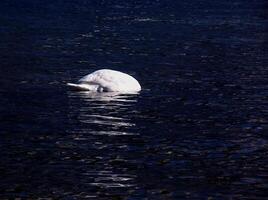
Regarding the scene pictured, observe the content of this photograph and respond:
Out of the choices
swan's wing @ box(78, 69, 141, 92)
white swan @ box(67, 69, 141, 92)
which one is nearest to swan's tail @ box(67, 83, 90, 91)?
white swan @ box(67, 69, 141, 92)

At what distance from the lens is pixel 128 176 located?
21031 millimetres

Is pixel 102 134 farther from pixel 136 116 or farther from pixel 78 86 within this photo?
pixel 78 86

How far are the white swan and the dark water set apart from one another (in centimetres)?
51

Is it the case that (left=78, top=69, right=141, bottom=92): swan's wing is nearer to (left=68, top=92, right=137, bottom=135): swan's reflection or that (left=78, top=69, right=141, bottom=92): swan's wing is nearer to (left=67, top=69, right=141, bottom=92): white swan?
(left=67, top=69, right=141, bottom=92): white swan

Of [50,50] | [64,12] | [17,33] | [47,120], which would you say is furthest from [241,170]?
[64,12]

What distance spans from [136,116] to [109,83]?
5.11m

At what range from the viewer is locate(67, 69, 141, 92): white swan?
33156 mm

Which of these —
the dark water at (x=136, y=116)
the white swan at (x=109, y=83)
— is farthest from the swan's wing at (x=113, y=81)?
the dark water at (x=136, y=116)

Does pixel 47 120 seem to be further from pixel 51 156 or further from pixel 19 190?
pixel 19 190

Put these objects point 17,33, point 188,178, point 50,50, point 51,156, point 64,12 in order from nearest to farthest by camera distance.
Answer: point 188,178
point 51,156
point 50,50
point 17,33
point 64,12

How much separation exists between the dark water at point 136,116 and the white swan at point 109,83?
0.51 metres

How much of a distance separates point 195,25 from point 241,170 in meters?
38.7

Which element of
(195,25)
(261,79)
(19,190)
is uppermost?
(195,25)

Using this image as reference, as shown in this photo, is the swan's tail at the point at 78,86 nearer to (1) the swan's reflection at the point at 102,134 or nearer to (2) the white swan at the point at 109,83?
(2) the white swan at the point at 109,83
